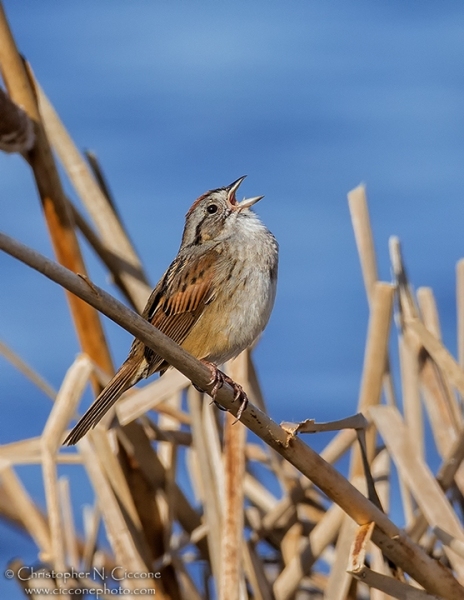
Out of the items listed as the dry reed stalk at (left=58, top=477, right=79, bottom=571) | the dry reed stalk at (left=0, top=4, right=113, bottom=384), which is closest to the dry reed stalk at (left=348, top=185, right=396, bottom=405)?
the dry reed stalk at (left=0, top=4, right=113, bottom=384)

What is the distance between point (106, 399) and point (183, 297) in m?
0.40

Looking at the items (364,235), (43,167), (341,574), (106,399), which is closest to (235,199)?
(364,235)

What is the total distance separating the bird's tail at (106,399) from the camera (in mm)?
2100

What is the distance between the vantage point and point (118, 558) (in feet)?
8.04

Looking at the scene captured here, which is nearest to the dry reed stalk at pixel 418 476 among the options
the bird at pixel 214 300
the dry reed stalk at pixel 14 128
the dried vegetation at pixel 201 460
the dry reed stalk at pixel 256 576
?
the dried vegetation at pixel 201 460

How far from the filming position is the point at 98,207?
9.31ft

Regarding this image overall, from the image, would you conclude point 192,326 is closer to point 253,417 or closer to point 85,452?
point 85,452

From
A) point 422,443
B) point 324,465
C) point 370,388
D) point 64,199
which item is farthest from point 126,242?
point 324,465

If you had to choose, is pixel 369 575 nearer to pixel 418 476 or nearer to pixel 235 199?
pixel 418 476

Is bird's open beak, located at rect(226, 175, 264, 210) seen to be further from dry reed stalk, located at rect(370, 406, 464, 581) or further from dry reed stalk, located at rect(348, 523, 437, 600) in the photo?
dry reed stalk, located at rect(348, 523, 437, 600)

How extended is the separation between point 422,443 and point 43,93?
1.57 meters

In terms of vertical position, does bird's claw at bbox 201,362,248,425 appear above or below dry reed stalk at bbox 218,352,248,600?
above

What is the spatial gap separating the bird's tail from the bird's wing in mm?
196

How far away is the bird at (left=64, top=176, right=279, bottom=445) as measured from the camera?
90.5 inches
